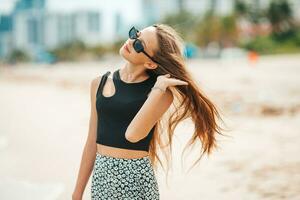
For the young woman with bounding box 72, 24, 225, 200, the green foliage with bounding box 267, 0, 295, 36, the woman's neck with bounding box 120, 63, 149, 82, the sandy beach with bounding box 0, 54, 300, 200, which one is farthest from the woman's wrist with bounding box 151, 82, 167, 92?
the green foliage with bounding box 267, 0, 295, 36

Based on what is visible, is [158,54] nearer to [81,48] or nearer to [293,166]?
[293,166]

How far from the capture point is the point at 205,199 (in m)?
4.50

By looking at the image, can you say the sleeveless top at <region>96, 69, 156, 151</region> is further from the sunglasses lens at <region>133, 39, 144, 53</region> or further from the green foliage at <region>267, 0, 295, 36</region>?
the green foliage at <region>267, 0, 295, 36</region>

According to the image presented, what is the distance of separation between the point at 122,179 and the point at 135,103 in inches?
13.1

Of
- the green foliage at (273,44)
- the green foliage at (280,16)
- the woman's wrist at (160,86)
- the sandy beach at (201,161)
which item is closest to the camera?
the woman's wrist at (160,86)

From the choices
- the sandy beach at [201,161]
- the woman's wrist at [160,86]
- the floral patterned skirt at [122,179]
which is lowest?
the sandy beach at [201,161]

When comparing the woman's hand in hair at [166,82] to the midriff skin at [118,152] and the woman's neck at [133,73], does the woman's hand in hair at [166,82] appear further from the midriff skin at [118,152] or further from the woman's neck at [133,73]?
the midriff skin at [118,152]

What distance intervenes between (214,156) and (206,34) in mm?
66501

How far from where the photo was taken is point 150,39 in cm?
203

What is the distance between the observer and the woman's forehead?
80.0 inches

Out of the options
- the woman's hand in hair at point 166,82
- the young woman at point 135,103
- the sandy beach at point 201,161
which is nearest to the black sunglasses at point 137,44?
the young woman at point 135,103

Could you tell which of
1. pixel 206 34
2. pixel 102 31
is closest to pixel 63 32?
pixel 102 31

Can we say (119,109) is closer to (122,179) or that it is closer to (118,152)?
(118,152)

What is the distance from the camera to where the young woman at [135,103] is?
199 cm
